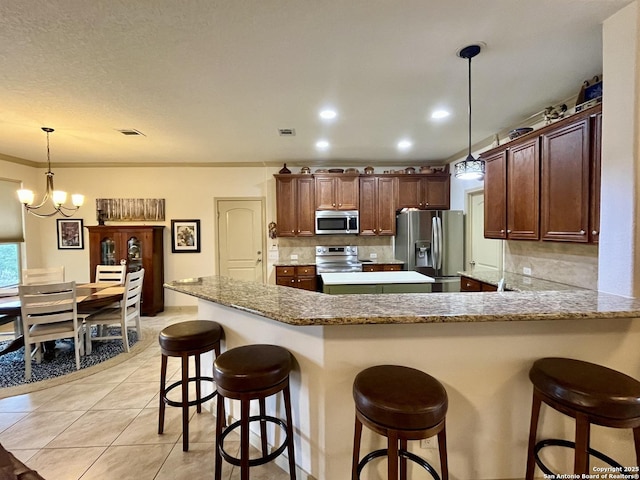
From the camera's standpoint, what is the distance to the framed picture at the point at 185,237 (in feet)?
17.0

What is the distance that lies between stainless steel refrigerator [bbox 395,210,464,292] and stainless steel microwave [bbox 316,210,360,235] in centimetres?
89

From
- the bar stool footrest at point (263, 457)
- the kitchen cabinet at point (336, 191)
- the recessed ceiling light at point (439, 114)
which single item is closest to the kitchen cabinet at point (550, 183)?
the recessed ceiling light at point (439, 114)

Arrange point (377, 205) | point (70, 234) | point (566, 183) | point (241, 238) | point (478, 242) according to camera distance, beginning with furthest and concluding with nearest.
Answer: point (241, 238), point (70, 234), point (377, 205), point (478, 242), point (566, 183)

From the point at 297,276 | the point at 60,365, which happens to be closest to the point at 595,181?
the point at 297,276

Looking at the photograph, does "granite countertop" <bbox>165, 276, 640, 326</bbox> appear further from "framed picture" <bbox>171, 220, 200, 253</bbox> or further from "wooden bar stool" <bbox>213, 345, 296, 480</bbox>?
"framed picture" <bbox>171, 220, 200, 253</bbox>

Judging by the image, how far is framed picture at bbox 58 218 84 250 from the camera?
5098 mm

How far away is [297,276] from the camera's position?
15.6ft

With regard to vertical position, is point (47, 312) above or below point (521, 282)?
below

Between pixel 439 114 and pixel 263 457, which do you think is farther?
pixel 439 114

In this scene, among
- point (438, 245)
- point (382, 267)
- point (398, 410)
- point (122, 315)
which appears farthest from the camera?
point (382, 267)

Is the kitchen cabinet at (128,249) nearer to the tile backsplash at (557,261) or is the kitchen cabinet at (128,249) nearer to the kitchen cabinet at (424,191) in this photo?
the kitchen cabinet at (424,191)

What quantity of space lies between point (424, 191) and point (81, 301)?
4.87m

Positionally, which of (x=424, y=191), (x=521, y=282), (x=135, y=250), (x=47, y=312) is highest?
(x=424, y=191)

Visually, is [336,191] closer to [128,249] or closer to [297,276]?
[297,276]
